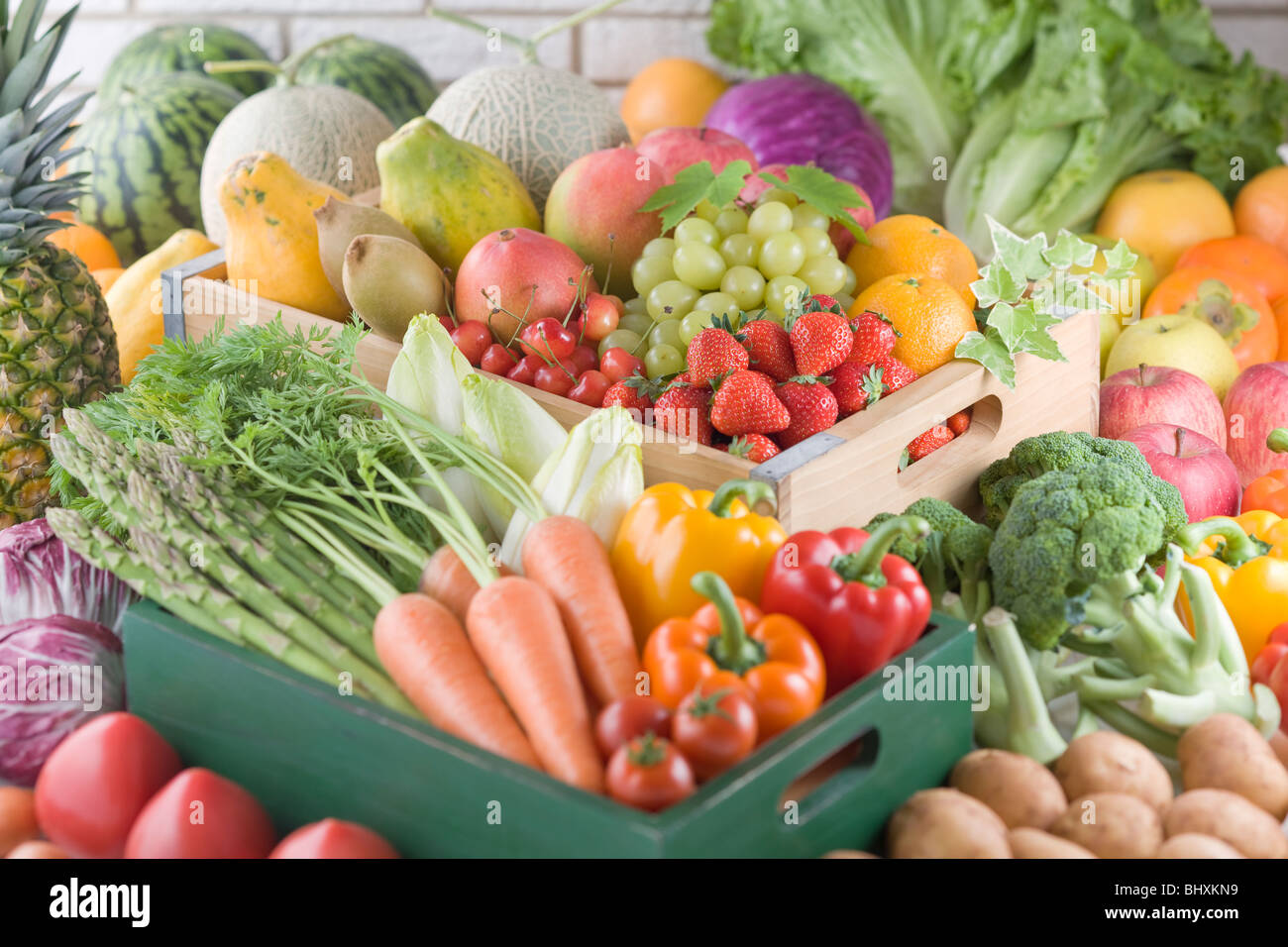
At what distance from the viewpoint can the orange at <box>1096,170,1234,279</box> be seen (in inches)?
95.8

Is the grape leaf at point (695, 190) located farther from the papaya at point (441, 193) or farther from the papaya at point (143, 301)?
the papaya at point (143, 301)

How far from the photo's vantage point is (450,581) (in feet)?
3.91

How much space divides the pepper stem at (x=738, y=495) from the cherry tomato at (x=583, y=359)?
0.45 m

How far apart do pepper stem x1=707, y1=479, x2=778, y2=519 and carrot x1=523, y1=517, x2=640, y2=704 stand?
4.7 inches

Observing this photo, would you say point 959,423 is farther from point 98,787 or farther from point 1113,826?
point 98,787

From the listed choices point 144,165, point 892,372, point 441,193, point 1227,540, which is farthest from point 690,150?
point 144,165

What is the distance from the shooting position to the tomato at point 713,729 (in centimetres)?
92

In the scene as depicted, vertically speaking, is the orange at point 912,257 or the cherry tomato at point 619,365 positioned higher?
the orange at point 912,257

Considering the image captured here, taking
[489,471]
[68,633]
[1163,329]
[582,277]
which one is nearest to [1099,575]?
[489,471]

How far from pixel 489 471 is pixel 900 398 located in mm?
512

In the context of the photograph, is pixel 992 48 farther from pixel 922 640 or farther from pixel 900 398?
pixel 922 640

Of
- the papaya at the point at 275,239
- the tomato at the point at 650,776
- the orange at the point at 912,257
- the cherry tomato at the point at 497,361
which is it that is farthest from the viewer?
the papaya at the point at 275,239

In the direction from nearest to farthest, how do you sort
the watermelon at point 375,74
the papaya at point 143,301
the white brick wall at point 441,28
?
the papaya at point 143,301 < the watermelon at point 375,74 < the white brick wall at point 441,28

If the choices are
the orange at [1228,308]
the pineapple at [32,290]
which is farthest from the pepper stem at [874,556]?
the orange at [1228,308]
